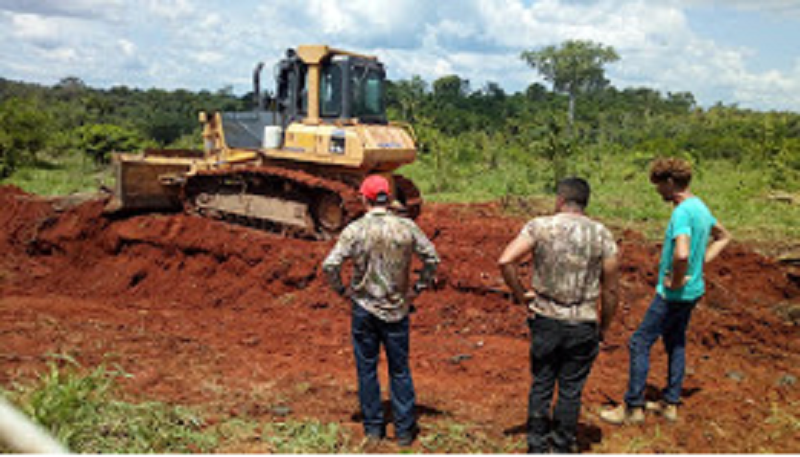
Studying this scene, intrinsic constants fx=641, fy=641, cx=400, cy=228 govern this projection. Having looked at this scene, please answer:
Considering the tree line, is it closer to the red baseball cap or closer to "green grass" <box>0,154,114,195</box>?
"green grass" <box>0,154,114,195</box>

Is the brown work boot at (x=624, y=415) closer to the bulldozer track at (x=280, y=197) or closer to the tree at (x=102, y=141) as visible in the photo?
the bulldozer track at (x=280, y=197)

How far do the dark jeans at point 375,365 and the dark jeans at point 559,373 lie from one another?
2.65 ft

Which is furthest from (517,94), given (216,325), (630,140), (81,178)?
(216,325)

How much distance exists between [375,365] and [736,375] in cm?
359

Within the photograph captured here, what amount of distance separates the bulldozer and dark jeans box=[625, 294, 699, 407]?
5.63 m

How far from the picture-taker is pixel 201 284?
359 inches

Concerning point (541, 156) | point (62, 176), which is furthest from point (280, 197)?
point (62, 176)

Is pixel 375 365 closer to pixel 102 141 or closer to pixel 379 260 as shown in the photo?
pixel 379 260

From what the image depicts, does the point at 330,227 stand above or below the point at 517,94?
below

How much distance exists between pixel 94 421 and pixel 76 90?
303 ft

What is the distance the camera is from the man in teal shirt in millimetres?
4277

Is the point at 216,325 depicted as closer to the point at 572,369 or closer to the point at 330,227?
the point at 330,227

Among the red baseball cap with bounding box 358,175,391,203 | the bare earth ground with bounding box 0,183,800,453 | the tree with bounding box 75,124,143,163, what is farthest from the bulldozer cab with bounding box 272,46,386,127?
the tree with bounding box 75,124,143,163

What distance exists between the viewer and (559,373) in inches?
156
